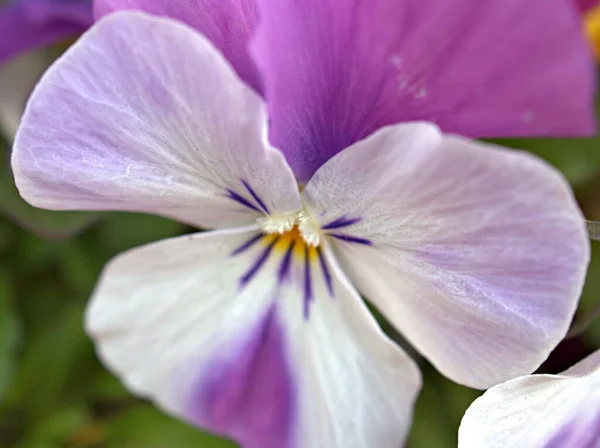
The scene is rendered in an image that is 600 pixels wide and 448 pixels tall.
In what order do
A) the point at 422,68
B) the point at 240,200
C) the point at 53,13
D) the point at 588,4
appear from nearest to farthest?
the point at 422,68
the point at 240,200
the point at 53,13
the point at 588,4

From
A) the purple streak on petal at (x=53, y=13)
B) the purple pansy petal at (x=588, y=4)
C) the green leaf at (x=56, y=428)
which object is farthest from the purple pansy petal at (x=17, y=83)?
the purple pansy petal at (x=588, y=4)

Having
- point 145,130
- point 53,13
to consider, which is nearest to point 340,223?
point 145,130

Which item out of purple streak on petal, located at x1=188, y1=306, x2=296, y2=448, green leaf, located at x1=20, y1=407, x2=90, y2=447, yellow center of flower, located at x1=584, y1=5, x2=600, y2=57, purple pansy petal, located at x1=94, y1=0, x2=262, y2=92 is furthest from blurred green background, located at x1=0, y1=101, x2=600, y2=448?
purple pansy petal, located at x1=94, y1=0, x2=262, y2=92

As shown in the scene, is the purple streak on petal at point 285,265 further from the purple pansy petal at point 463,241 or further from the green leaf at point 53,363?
the green leaf at point 53,363

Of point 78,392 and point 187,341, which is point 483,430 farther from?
point 78,392

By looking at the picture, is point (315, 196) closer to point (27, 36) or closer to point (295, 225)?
point (295, 225)
